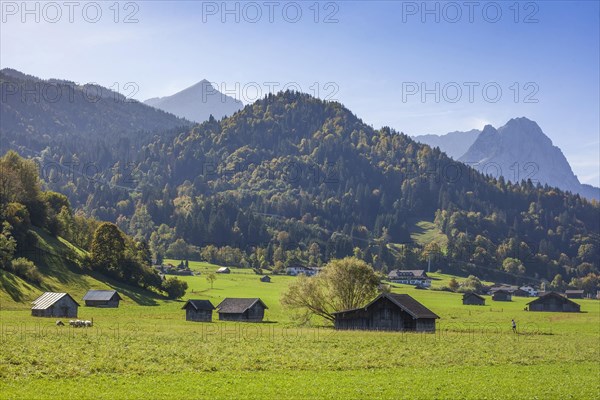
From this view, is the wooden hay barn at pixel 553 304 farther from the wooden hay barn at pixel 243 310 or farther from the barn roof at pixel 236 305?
the barn roof at pixel 236 305

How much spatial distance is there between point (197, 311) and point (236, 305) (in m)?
7.50

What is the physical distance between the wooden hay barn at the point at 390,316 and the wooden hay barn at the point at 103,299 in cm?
3866

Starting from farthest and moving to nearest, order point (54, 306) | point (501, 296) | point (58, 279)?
point (501, 296)
point (58, 279)
point (54, 306)

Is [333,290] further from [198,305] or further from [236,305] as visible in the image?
[198,305]

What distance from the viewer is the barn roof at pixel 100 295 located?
102 m

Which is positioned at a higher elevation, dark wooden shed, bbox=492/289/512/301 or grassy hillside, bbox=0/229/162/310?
grassy hillside, bbox=0/229/162/310

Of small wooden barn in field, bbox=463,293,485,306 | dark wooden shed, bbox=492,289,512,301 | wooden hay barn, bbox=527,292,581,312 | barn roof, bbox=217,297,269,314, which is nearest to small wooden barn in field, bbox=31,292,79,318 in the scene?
barn roof, bbox=217,297,269,314

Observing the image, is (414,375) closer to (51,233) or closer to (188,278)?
(51,233)

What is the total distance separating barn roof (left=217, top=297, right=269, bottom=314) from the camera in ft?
326

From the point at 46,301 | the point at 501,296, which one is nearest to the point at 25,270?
the point at 46,301

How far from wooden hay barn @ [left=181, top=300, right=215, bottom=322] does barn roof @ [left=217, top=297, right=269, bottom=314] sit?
4.81m

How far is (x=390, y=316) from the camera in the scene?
8050 cm

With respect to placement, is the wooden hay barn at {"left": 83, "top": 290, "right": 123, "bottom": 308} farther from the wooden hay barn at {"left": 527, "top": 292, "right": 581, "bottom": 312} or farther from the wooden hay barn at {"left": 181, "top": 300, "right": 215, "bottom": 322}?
the wooden hay barn at {"left": 527, "top": 292, "right": 581, "bottom": 312}

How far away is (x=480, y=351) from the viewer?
5856cm
